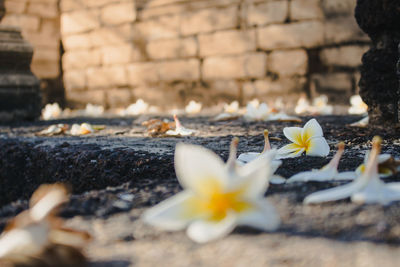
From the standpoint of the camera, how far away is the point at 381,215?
A: 80 centimetres

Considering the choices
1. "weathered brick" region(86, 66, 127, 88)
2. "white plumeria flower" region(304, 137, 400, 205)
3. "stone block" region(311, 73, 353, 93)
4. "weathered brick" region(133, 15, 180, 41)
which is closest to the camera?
"white plumeria flower" region(304, 137, 400, 205)

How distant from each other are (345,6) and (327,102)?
46.9 inches

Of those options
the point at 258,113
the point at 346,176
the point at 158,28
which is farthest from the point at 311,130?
the point at 158,28

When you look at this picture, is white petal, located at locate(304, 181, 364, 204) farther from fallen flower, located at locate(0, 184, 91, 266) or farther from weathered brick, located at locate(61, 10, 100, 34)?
weathered brick, located at locate(61, 10, 100, 34)

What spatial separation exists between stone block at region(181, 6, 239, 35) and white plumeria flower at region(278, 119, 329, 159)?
15.4 feet

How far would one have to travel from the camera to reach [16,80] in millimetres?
4285

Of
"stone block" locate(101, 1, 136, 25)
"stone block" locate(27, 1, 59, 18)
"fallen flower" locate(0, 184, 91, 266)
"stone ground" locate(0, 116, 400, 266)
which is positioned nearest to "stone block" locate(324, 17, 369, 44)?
"stone block" locate(101, 1, 136, 25)

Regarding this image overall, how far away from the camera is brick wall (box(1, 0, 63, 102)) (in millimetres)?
7176

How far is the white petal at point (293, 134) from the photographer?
1.42m

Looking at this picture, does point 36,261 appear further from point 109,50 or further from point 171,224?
point 109,50

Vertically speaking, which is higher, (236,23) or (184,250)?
(236,23)

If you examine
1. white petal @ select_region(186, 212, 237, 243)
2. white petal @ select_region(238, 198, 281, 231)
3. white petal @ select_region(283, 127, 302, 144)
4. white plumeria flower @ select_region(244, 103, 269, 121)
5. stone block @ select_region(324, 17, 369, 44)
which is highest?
stone block @ select_region(324, 17, 369, 44)

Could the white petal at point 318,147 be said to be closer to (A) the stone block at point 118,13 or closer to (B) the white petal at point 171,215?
(B) the white petal at point 171,215

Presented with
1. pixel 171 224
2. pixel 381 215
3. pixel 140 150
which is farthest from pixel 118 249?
pixel 140 150
